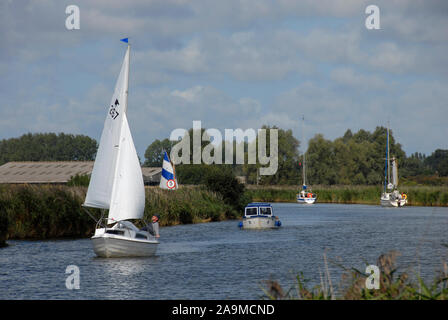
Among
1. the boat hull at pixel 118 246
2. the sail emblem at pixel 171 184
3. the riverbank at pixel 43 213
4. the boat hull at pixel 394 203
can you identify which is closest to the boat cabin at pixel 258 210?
the riverbank at pixel 43 213

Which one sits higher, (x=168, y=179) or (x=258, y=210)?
(x=168, y=179)

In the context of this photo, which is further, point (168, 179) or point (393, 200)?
point (393, 200)

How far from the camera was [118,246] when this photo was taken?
1143 inches

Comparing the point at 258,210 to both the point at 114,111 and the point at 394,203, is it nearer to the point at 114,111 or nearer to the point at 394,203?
the point at 114,111

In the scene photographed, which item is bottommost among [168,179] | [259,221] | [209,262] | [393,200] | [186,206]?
[209,262]

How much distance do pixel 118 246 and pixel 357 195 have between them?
80.6 metres

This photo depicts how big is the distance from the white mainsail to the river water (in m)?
2.95

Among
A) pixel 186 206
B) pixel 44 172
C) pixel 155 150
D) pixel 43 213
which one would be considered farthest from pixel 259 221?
pixel 155 150

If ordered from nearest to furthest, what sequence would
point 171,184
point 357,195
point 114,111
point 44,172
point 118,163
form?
point 118,163
point 114,111
point 171,184
point 44,172
point 357,195

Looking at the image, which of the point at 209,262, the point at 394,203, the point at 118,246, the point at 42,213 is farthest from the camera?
the point at 394,203

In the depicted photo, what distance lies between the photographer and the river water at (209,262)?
21.6 metres
